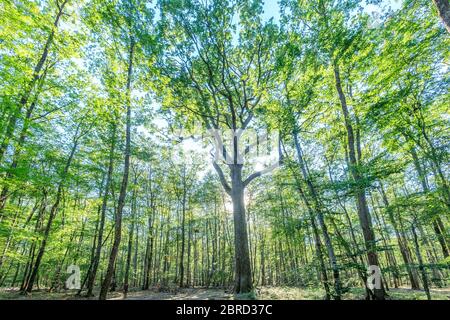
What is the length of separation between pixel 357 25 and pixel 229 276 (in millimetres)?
24388

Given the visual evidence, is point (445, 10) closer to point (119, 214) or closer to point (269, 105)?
point (269, 105)

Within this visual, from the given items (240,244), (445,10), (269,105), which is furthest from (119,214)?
(445,10)

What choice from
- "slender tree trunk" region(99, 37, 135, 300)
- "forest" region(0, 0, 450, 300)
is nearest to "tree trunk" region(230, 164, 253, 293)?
"forest" region(0, 0, 450, 300)

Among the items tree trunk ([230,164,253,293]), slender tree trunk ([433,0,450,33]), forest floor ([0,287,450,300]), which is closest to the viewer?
slender tree trunk ([433,0,450,33])

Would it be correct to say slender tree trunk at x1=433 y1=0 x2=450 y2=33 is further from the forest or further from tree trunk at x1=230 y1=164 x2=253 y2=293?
tree trunk at x1=230 y1=164 x2=253 y2=293

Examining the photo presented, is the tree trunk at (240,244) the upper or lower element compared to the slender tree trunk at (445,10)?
lower

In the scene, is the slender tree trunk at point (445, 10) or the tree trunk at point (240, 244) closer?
the slender tree trunk at point (445, 10)

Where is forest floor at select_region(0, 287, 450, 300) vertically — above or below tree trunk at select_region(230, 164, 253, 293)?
below

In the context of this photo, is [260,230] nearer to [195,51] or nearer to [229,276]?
[229,276]

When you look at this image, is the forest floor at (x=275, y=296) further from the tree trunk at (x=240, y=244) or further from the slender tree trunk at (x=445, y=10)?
the slender tree trunk at (x=445, y=10)

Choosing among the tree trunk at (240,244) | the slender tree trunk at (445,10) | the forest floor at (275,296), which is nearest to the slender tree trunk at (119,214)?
the forest floor at (275,296)

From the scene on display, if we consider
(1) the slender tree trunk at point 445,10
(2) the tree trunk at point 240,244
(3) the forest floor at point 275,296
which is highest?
(1) the slender tree trunk at point 445,10

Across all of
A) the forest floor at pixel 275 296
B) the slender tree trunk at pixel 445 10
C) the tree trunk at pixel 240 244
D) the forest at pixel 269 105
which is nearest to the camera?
the slender tree trunk at pixel 445 10

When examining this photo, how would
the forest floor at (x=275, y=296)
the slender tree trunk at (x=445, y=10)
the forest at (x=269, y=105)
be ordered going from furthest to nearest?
the forest floor at (x=275, y=296), the forest at (x=269, y=105), the slender tree trunk at (x=445, y=10)
